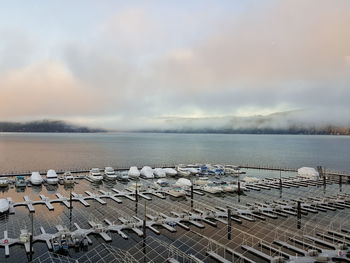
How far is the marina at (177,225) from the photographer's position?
1028 inches

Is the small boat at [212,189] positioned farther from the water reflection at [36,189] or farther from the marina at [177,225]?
the water reflection at [36,189]

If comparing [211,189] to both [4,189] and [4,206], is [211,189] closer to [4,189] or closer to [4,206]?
[4,206]

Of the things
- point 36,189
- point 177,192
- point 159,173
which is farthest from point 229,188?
point 36,189

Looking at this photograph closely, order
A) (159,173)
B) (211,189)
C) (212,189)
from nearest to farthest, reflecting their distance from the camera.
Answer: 1. (212,189)
2. (211,189)
3. (159,173)

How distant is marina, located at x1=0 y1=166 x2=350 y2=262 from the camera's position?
85.7ft

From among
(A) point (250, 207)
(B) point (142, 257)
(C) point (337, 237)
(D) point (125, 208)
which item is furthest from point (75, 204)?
(C) point (337, 237)

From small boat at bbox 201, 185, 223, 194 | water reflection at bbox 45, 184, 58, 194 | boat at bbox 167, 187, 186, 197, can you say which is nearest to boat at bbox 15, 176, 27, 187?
water reflection at bbox 45, 184, 58, 194

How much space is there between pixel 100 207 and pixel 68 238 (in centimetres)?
1224

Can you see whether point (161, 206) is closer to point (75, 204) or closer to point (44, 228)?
point (75, 204)

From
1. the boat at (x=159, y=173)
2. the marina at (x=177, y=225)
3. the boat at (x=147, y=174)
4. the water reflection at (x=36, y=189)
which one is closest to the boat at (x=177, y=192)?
the marina at (x=177, y=225)

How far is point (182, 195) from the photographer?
4609 centimetres

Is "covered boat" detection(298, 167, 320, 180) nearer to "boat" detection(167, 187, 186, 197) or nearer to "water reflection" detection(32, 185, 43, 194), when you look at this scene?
"boat" detection(167, 187, 186, 197)

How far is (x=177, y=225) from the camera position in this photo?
3306cm

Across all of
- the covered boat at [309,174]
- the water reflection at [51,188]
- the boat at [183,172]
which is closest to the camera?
the water reflection at [51,188]
